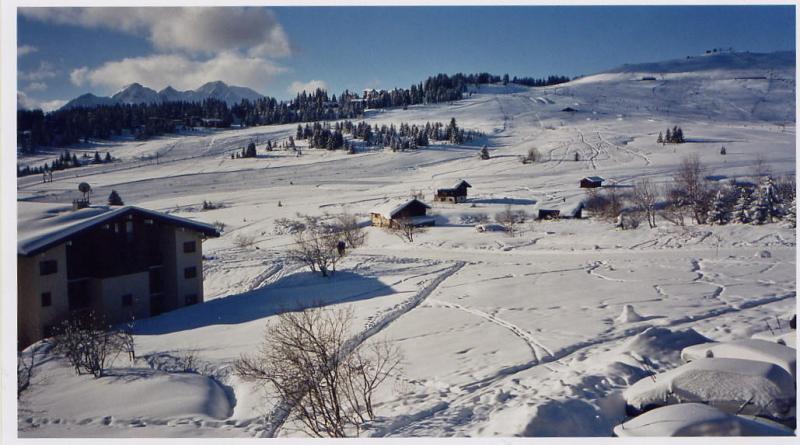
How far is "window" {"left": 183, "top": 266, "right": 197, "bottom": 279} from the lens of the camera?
56.0ft

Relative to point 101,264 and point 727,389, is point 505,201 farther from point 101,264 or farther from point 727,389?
point 727,389

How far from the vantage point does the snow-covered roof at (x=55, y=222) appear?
13002 millimetres

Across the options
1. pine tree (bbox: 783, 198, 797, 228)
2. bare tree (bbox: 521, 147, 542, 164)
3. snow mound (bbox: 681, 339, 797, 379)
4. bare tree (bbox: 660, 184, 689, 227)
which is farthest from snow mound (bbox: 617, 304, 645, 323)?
bare tree (bbox: 521, 147, 542, 164)

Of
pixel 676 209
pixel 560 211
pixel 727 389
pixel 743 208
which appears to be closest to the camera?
pixel 727 389

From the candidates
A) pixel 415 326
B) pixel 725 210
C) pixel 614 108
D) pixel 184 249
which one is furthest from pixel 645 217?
pixel 614 108

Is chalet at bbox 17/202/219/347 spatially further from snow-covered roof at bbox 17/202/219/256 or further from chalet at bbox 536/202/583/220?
chalet at bbox 536/202/583/220

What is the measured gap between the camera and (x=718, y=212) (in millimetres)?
Result: 26688

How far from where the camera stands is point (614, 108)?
112 meters

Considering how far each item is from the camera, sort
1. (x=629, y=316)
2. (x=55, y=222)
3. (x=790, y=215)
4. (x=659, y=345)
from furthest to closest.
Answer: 1. (x=790, y=215)
2. (x=55, y=222)
3. (x=629, y=316)
4. (x=659, y=345)

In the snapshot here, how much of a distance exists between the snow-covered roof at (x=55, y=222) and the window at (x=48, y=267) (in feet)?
1.84

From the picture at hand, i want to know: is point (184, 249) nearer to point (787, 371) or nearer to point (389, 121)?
point (787, 371)

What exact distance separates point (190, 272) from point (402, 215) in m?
18.6

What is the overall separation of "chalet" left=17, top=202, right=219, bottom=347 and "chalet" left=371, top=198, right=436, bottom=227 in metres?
17.4

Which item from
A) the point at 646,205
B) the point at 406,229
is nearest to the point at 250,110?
the point at 406,229
